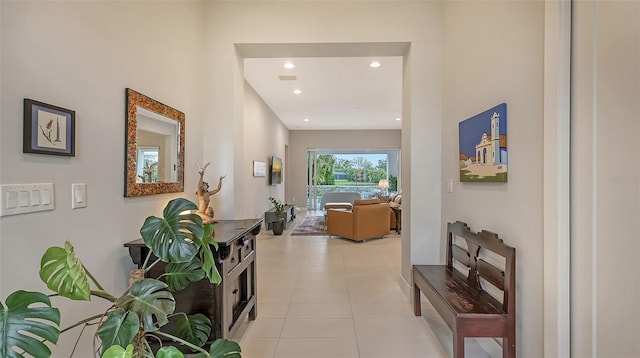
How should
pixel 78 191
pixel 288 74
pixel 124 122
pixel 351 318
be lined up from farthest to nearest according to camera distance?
pixel 288 74, pixel 351 318, pixel 124 122, pixel 78 191

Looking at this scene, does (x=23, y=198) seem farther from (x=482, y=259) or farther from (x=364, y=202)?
(x=364, y=202)

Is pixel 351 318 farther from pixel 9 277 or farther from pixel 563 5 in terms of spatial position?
pixel 563 5

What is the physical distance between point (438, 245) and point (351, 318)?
1.10 meters

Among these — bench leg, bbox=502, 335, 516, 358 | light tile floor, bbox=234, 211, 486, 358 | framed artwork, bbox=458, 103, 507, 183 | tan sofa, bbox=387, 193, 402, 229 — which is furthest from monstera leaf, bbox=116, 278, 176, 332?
tan sofa, bbox=387, 193, 402, 229

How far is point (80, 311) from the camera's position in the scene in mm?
1550

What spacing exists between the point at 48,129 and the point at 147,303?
3.07 ft

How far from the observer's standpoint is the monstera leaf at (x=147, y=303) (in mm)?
1029

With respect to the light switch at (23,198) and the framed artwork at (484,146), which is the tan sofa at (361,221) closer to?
the framed artwork at (484,146)

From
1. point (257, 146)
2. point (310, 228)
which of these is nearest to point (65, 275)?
point (257, 146)

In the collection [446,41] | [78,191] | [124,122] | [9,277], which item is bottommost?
[9,277]

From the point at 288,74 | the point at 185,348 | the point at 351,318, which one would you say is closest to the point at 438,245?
the point at 351,318

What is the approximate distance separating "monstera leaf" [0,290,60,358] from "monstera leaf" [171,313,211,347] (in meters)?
0.69

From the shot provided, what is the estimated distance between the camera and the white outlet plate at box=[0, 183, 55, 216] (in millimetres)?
1161

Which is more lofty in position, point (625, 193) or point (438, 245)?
point (625, 193)
